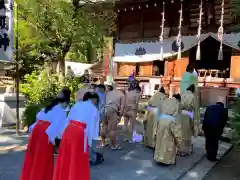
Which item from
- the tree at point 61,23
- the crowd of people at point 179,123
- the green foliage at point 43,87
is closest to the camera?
the crowd of people at point 179,123

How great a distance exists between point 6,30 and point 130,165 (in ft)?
15.2

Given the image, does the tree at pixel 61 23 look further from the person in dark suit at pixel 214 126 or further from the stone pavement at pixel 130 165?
the person in dark suit at pixel 214 126

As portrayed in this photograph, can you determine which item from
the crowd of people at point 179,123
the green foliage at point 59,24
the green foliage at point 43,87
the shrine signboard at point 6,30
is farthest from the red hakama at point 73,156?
the green foliage at point 59,24

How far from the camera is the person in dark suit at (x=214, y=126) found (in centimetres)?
718

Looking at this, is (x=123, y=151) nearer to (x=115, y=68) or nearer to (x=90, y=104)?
(x=90, y=104)

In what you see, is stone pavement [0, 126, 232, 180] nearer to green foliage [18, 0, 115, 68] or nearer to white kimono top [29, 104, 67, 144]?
white kimono top [29, 104, 67, 144]

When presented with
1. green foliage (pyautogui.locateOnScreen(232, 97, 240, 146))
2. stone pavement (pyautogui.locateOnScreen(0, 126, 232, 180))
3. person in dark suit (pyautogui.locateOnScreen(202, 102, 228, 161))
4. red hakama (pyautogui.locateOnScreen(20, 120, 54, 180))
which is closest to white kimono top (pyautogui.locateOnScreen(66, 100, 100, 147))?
red hakama (pyautogui.locateOnScreen(20, 120, 54, 180))

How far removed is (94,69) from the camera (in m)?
21.2

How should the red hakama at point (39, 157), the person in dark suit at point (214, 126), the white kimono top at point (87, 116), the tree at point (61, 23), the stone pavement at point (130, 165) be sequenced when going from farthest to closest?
the tree at point (61, 23)
the person in dark suit at point (214, 126)
the stone pavement at point (130, 165)
the red hakama at point (39, 157)
the white kimono top at point (87, 116)

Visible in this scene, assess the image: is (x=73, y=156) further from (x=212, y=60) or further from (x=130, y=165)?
(x=212, y=60)

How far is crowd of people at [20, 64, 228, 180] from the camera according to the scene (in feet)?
13.9

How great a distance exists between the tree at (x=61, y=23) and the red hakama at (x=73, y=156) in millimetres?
6550

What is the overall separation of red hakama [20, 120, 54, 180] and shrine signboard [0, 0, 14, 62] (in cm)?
368

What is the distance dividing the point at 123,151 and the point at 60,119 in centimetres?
332
